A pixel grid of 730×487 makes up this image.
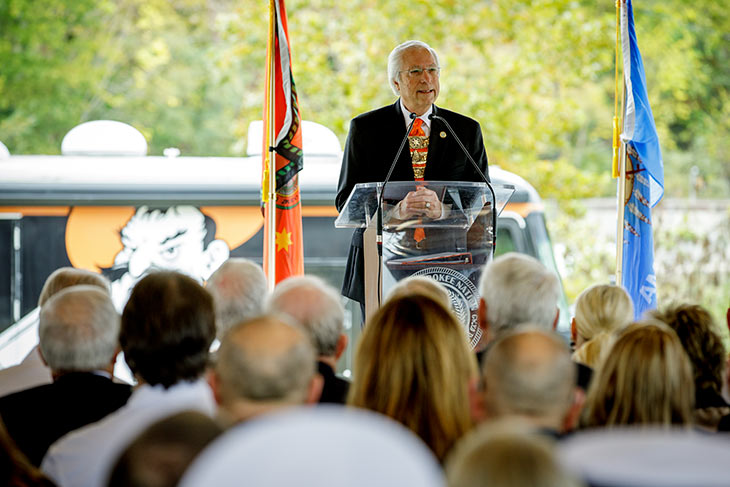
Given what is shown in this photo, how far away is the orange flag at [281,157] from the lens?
554 centimetres

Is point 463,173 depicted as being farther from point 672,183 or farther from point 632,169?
point 672,183

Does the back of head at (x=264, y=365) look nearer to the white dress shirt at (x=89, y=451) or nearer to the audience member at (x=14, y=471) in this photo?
the white dress shirt at (x=89, y=451)

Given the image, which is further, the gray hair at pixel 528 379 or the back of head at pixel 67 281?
the back of head at pixel 67 281

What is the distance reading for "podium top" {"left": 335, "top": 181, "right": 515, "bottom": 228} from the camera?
14.1 feet

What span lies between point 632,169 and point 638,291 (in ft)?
2.56

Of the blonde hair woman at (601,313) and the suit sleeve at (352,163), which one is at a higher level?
the suit sleeve at (352,163)

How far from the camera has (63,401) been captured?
307cm

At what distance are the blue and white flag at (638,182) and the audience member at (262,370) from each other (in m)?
3.87

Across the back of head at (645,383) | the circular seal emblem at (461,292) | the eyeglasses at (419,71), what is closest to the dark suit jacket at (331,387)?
the back of head at (645,383)

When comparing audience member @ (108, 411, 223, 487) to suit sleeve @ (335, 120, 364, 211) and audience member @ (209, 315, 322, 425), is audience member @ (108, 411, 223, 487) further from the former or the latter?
suit sleeve @ (335, 120, 364, 211)

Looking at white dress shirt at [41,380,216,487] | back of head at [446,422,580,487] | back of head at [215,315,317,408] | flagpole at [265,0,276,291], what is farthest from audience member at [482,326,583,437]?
flagpole at [265,0,276,291]

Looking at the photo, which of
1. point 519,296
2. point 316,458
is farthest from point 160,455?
point 519,296

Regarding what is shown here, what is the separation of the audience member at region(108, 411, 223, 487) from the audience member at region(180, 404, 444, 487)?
1.14 feet

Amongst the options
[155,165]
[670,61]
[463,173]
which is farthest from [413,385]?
[670,61]
